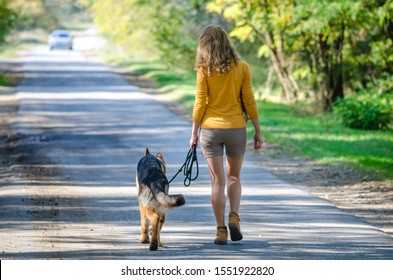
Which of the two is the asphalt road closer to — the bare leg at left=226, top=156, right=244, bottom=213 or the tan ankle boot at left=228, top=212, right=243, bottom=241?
the tan ankle boot at left=228, top=212, right=243, bottom=241

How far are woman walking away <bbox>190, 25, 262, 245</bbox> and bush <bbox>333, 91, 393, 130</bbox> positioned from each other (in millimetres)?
12662

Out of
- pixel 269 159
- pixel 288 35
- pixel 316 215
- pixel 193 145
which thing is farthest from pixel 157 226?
pixel 288 35

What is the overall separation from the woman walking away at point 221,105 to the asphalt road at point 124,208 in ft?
2.36

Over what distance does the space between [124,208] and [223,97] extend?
3235mm

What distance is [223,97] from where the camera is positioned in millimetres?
8422

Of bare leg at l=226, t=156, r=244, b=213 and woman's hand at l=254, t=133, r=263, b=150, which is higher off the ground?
woman's hand at l=254, t=133, r=263, b=150

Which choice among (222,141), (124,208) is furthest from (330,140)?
(222,141)

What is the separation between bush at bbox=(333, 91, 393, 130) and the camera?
20.9 m

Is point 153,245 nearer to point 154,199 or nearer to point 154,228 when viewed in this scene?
point 154,228

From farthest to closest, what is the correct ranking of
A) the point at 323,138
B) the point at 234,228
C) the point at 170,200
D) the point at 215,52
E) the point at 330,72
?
the point at 330,72, the point at 323,138, the point at 234,228, the point at 215,52, the point at 170,200

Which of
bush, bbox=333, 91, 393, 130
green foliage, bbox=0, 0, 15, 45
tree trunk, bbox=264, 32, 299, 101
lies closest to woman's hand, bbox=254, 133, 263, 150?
bush, bbox=333, 91, 393, 130
